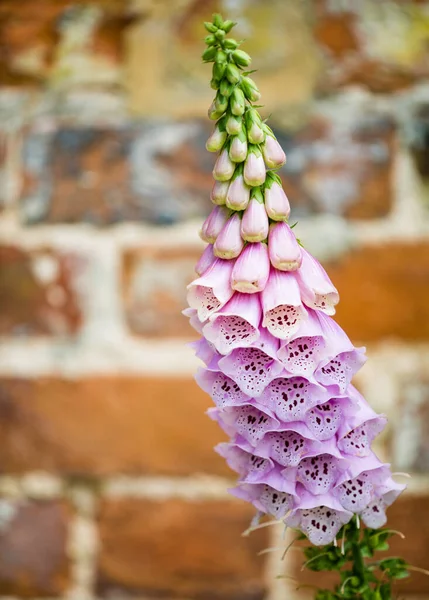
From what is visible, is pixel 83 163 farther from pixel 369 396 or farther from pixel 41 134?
pixel 369 396

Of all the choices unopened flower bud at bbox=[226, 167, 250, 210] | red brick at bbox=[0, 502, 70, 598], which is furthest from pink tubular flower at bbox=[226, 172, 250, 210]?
red brick at bbox=[0, 502, 70, 598]

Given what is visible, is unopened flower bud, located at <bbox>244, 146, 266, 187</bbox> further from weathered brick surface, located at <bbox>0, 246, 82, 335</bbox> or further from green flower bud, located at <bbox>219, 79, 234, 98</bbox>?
weathered brick surface, located at <bbox>0, 246, 82, 335</bbox>

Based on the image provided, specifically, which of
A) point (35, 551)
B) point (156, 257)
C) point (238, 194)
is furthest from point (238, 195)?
point (35, 551)

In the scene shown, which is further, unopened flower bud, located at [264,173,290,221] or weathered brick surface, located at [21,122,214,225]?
weathered brick surface, located at [21,122,214,225]

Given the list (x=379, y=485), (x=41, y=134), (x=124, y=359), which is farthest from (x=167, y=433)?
(x=379, y=485)

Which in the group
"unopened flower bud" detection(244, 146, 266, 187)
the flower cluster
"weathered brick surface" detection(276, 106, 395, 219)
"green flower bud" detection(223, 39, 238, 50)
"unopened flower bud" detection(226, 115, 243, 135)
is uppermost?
"weathered brick surface" detection(276, 106, 395, 219)

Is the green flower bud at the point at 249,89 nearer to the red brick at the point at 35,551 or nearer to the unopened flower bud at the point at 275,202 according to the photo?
the unopened flower bud at the point at 275,202

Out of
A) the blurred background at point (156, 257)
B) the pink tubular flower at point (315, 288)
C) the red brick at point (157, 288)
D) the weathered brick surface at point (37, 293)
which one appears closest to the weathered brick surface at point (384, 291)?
the blurred background at point (156, 257)

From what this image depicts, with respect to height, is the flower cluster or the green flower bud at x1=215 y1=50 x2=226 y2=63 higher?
the green flower bud at x1=215 y1=50 x2=226 y2=63
